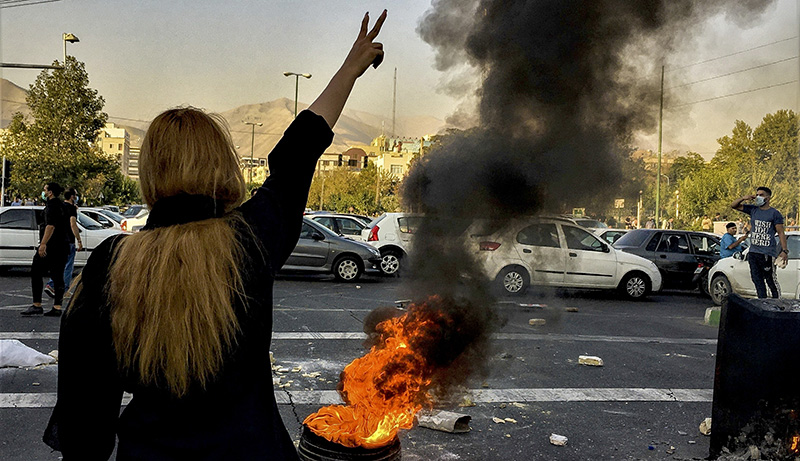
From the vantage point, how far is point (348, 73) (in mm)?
1969

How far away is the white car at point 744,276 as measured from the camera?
39.2 feet

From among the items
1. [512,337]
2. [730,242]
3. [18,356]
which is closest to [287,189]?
[18,356]

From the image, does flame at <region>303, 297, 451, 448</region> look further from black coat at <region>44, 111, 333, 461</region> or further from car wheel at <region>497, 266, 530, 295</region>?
car wheel at <region>497, 266, 530, 295</region>

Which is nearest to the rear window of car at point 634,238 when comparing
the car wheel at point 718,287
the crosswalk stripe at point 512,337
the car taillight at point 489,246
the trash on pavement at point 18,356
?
the car wheel at point 718,287

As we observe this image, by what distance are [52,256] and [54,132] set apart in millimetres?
21564

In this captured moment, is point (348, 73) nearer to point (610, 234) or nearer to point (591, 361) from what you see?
point (591, 361)

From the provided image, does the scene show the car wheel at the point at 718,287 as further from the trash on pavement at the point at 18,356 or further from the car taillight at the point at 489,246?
the trash on pavement at the point at 18,356

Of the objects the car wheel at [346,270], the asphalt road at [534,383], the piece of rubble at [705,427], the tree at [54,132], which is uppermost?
the tree at [54,132]

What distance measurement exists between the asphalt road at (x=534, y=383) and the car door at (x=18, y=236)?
2.32m

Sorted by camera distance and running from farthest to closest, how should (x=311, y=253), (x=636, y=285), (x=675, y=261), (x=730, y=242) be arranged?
(x=675, y=261)
(x=311, y=253)
(x=730, y=242)
(x=636, y=285)

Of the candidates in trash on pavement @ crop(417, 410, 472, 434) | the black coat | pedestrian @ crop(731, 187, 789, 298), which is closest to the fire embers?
trash on pavement @ crop(417, 410, 472, 434)

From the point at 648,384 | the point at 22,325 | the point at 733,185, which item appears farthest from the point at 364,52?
the point at 733,185

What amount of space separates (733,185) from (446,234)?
85.6 ft

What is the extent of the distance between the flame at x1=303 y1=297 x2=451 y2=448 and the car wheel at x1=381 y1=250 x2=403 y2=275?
1046 cm
